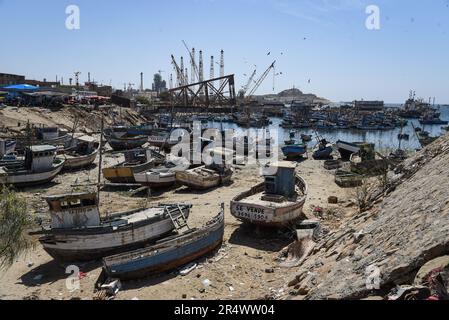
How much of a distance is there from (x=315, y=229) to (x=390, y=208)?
2984 mm

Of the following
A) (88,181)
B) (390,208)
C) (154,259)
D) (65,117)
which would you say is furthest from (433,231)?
(65,117)

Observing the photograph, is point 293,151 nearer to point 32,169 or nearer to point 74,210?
point 32,169

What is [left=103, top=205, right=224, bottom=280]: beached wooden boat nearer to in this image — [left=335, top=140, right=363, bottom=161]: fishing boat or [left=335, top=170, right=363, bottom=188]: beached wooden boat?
[left=335, top=170, right=363, bottom=188]: beached wooden boat

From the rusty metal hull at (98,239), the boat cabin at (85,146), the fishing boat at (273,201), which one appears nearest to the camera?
the rusty metal hull at (98,239)

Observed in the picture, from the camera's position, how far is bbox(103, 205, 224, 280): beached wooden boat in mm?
11406

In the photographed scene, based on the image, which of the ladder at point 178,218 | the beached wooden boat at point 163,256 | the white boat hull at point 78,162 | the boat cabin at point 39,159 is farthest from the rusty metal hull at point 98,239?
the white boat hull at point 78,162

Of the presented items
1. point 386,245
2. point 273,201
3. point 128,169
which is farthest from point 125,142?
point 386,245

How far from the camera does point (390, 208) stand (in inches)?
464

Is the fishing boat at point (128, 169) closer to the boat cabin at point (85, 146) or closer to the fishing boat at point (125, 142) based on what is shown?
the boat cabin at point (85, 146)

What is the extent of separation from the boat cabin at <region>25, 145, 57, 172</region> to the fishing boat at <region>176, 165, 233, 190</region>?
922cm

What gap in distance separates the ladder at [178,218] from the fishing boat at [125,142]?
27428 millimetres

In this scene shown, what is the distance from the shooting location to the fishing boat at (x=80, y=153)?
29.7 meters

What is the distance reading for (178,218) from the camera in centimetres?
1501
